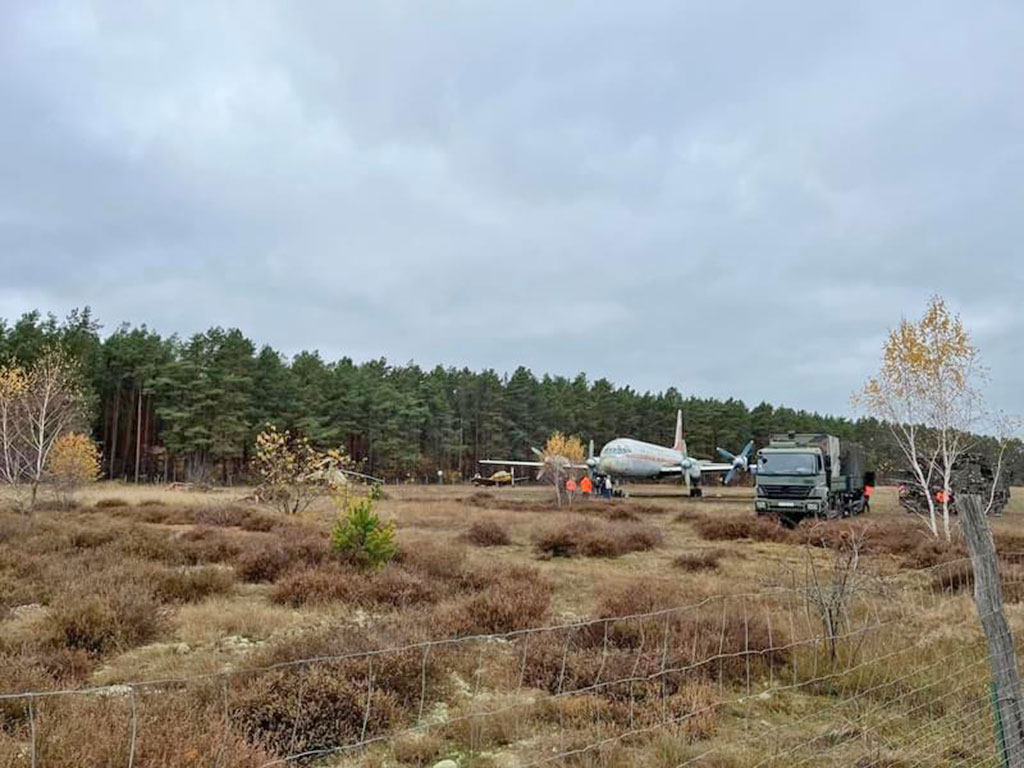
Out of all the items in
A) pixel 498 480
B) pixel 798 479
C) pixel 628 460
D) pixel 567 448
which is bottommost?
pixel 498 480

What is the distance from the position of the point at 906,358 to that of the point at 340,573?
48.0 feet

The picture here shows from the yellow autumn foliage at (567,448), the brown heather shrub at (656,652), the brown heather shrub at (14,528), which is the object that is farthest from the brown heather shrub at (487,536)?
the yellow autumn foliage at (567,448)

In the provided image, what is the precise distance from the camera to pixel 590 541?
53.0 feet

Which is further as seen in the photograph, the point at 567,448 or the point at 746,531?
the point at 567,448

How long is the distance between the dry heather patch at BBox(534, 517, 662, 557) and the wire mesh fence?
8.36 m

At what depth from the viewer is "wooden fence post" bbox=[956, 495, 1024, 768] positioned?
3660 millimetres

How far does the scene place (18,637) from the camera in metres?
6.82

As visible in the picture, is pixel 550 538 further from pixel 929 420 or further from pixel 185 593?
pixel 929 420

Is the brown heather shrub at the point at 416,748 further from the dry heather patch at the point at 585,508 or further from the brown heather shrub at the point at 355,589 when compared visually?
the dry heather patch at the point at 585,508

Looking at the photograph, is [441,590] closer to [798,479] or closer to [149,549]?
[149,549]

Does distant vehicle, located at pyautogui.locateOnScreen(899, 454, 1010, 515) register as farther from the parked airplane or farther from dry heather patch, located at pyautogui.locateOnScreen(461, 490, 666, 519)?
the parked airplane

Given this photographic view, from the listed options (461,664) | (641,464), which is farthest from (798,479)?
(641,464)

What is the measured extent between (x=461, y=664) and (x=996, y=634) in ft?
14.8

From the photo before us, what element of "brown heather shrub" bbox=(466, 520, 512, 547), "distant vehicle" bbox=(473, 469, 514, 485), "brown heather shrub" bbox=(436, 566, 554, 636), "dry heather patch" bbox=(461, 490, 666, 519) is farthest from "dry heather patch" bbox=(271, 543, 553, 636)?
"distant vehicle" bbox=(473, 469, 514, 485)
